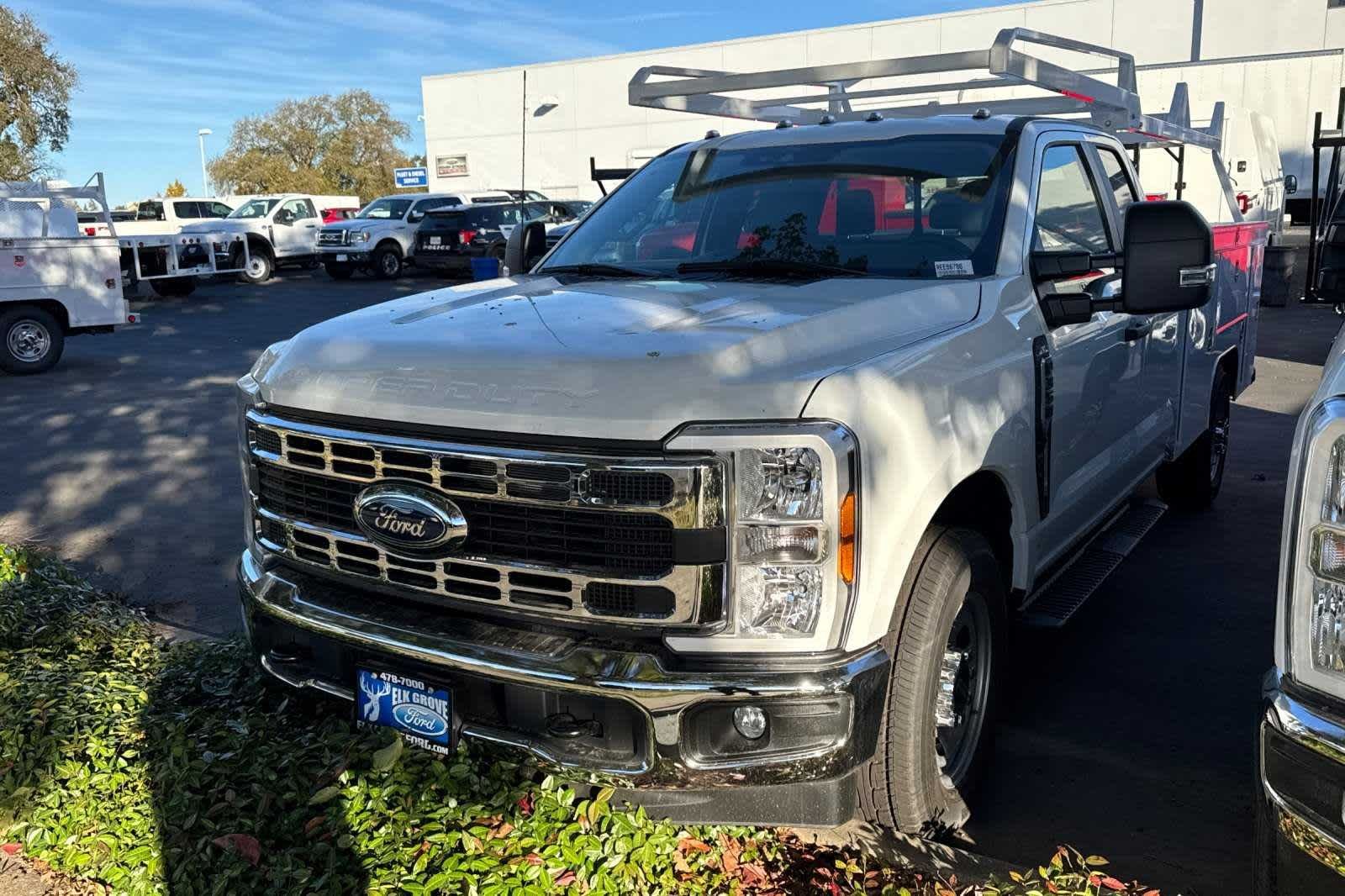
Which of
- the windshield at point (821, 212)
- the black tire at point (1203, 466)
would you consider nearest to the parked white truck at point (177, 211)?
the black tire at point (1203, 466)

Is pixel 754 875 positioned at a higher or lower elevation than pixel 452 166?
lower

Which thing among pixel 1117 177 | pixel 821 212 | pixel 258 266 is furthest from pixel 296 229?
pixel 821 212

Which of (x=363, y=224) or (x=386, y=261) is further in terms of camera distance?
(x=386, y=261)

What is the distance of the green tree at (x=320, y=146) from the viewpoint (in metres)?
69.9

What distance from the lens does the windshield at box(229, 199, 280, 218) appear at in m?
26.5

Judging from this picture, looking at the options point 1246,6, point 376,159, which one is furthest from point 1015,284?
point 376,159

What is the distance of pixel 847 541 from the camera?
2.58m

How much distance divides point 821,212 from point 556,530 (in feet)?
6.11

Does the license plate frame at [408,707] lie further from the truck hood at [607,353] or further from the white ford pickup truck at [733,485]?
the truck hood at [607,353]

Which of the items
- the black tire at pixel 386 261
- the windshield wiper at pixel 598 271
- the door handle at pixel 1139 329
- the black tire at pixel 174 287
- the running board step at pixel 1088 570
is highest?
the windshield wiper at pixel 598 271

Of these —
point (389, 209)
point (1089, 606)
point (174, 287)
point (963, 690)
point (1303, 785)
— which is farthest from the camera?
point (389, 209)

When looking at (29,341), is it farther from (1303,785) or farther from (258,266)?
(1303,785)

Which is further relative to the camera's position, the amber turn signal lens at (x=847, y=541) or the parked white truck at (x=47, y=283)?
the parked white truck at (x=47, y=283)

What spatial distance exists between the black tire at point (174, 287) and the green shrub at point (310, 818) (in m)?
19.9
